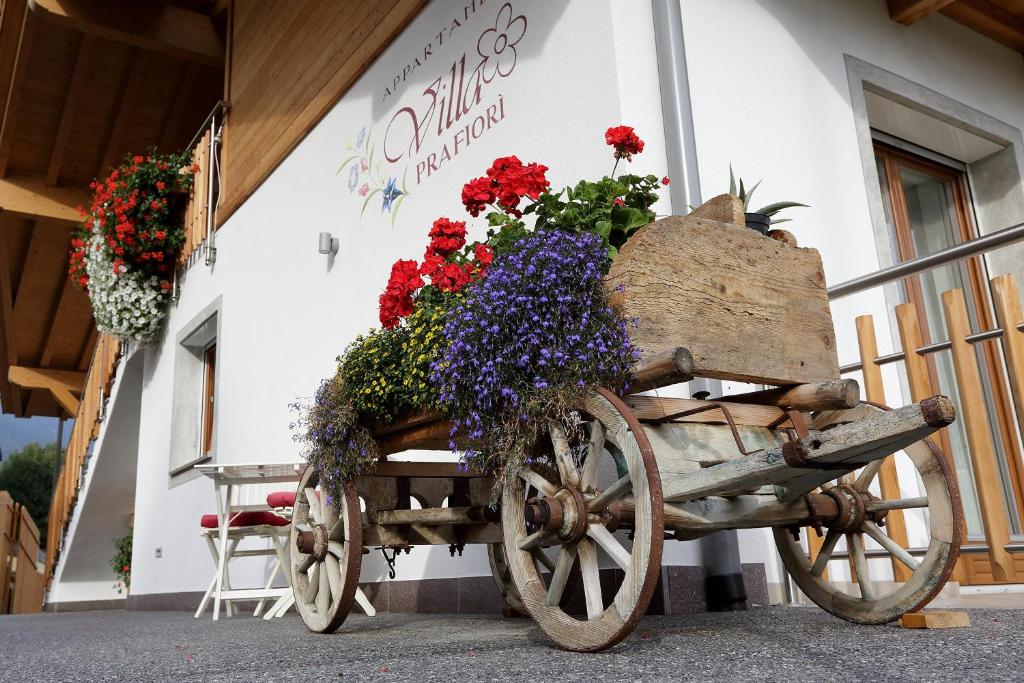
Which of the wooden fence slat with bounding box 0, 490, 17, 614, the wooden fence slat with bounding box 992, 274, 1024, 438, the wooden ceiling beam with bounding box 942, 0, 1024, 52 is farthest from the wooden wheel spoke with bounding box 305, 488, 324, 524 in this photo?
the wooden fence slat with bounding box 0, 490, 17, 614

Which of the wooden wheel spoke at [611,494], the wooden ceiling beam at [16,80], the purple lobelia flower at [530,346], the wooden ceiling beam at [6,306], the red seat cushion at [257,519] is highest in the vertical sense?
the wooden ceiling beam at [16,80]

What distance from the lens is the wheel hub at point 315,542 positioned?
2.86 m

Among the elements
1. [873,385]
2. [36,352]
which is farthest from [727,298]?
[36,352]

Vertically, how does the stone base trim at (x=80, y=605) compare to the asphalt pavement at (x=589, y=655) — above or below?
below

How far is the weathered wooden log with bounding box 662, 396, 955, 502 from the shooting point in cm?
152

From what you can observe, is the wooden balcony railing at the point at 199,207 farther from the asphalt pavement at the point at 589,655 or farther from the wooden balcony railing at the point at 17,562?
the wooden balcony railing at the point at 17,562

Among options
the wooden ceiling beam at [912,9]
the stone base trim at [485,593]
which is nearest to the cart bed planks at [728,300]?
the stone base trim at [485,593]

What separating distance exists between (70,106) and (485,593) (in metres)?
8.13

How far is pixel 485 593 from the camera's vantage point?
12.0ft

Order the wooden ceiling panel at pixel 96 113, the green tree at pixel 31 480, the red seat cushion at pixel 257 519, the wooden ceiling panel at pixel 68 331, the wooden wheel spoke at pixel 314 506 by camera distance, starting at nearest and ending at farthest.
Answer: the wooden wheel spoke at pixel 314 506
the red seat cushion at pixel 257 519
the wooden ceiling panel at pixel 96 113
the wooden ceiling panel at pixel 68 331
the green tree at pixel 31 480

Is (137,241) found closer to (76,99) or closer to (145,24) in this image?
(145,24)

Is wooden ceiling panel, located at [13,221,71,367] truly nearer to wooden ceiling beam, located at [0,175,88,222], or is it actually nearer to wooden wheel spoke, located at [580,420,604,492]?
wooden ceiling beam, located at [0,175,88,222]

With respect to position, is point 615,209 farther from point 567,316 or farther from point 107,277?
point 107,277

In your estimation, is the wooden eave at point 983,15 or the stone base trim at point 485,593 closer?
the stone base trim at point 485,593
